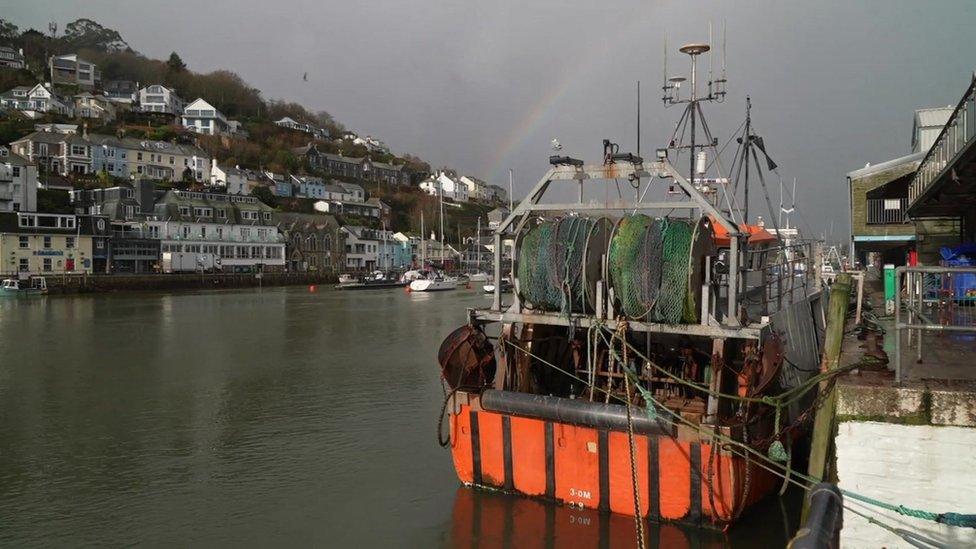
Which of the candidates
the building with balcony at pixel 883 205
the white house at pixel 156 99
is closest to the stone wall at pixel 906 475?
the building with balcony at pixel 883 205

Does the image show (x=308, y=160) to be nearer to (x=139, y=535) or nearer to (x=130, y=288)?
(x=130, y=288)

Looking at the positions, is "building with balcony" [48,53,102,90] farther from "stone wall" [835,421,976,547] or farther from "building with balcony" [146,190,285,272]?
"stone wall" [835,421,976,547]

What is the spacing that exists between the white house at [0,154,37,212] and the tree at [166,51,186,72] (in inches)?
3390

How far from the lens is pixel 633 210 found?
1137cm

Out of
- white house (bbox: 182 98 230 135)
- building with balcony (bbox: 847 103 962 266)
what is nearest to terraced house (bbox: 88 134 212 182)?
white house (bbox: 182 98 230 135)

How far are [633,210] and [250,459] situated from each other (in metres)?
9.25

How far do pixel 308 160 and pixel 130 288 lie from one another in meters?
73.0

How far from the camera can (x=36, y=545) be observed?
10602mm

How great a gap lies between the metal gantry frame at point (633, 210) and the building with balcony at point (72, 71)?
150 metres

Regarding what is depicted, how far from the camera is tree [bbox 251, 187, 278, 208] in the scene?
4594 inches

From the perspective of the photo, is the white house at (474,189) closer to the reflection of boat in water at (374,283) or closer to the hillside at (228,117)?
the hillside at (228,117)

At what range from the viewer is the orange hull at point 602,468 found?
936 cm

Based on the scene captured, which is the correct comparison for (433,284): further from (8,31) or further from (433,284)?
(8,31)

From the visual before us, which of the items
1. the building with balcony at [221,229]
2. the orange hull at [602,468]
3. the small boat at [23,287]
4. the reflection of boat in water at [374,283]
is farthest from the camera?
the reflection of boat in water at [374,283]
